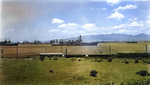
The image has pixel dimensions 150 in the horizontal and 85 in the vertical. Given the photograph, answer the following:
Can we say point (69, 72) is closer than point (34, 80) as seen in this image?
No

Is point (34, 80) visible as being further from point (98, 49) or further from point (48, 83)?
point (98, 49)

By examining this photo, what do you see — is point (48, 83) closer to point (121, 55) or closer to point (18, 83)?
point (18, 83)

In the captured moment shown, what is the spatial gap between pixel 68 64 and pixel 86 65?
1.00 m

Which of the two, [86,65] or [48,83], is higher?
[86,65]

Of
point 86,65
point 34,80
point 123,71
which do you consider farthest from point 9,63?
point 123,71

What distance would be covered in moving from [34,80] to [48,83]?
2.33 feet

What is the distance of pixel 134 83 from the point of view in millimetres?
4910

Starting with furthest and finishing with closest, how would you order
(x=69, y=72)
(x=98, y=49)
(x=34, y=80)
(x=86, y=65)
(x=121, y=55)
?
(x=98, y=49) < (x=121, y=55) < (x=86, y=65) < (x=69, y=72) < (x=34, y=80)

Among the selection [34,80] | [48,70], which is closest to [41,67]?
[48,70]

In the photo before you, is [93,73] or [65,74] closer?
[93,73]

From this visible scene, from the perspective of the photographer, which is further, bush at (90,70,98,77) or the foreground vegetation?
bush at (90,70,98,77)

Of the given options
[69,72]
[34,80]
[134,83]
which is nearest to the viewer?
[134,83]

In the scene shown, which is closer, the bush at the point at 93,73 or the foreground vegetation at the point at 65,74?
the foreground vegetation at the point at 65,74

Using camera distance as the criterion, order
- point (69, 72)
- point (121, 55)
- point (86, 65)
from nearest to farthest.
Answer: point (69, 72), point (86, 65), point (121, 55)
